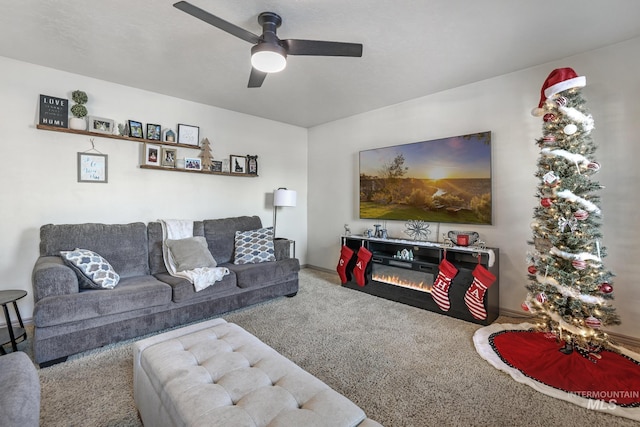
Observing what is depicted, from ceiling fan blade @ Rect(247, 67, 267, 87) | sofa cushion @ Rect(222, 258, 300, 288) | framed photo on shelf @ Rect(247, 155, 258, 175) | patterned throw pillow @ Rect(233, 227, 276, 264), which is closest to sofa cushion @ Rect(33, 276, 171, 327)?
sofa cushion @ Rect(222, 258, 300, 288)

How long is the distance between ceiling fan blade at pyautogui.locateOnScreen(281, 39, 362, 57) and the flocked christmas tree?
63.8 inches

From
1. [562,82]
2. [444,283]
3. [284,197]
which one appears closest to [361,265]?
[444,283]

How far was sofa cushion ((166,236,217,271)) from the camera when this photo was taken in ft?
10.4

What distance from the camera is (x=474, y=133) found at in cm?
338

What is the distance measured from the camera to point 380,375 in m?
2.06

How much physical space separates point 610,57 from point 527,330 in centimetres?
259

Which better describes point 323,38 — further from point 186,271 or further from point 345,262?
point 345,262

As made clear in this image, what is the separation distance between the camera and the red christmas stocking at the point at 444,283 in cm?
309

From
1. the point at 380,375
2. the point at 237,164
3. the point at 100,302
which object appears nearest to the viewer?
the point at 380,375

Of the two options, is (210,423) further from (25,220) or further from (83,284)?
(25,220)

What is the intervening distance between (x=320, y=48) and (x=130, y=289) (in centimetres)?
254

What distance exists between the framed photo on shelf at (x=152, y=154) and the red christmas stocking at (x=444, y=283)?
3.65 m

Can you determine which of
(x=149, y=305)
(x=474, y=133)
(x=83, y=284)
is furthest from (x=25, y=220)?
(x=474, y=133)

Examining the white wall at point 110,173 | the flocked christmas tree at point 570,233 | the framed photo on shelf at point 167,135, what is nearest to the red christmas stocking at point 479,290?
the flocked christmas tree at point 570,233
